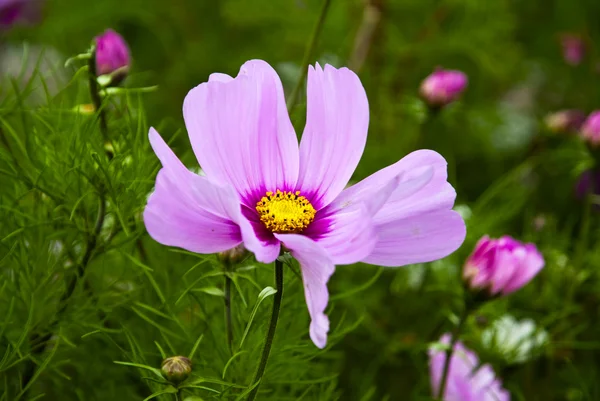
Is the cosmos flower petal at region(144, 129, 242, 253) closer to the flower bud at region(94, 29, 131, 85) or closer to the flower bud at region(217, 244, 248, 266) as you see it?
the flower bud at region(217, 244, 248, 266)

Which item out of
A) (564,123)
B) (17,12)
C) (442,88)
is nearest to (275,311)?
(442,88)

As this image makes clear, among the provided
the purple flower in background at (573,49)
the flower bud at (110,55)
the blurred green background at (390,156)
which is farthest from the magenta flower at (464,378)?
the purple flower in background at (573,49)

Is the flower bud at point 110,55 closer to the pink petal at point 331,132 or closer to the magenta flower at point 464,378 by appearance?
the pink petal at point 331,132

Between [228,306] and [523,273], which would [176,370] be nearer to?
[228,306]

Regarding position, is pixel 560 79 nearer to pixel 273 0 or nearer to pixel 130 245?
pixel 273 0

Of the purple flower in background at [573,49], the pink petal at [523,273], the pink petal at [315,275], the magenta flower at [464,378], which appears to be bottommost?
the purple flower in background at [573,49]

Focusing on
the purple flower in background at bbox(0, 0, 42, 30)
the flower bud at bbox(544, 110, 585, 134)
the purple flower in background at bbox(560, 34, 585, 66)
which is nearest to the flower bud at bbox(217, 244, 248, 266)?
the flower bud at bbox(544, 110, 585, 134)

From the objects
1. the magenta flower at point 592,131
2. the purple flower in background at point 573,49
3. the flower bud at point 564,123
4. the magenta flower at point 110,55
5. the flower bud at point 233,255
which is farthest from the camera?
the purple flower in background at point 573,49

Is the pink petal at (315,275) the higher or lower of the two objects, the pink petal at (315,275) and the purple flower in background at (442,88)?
the higher
